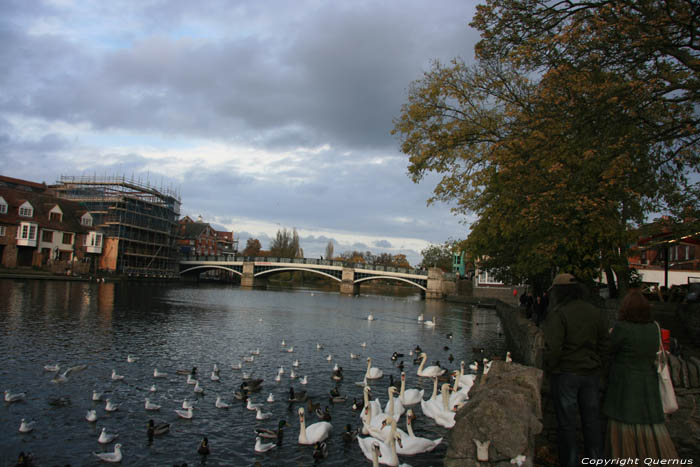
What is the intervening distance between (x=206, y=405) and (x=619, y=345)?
11.3 m

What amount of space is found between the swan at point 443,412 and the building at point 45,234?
65.7 meters

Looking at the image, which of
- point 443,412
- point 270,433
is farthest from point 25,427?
point 443,412

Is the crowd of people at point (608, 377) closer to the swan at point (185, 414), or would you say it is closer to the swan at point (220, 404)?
the swan at point (185, 414)

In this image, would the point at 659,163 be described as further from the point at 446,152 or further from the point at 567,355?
the point at 567,355

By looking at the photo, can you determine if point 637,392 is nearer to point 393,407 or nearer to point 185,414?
point 393,407

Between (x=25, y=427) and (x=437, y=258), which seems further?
(x=437, y=258)

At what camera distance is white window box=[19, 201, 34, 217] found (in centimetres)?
6631

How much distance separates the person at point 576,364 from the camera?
17.9 ft

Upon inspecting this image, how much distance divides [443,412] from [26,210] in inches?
2880

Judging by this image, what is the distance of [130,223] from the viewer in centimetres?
8638

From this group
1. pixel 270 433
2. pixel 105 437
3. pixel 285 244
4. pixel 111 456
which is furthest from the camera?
pixel 285 244

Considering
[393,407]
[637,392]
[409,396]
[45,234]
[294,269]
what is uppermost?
[45,234]

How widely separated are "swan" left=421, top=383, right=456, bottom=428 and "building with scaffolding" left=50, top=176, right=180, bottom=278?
76074mm

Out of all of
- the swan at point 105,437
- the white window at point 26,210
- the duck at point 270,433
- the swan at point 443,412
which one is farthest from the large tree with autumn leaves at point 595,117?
the white window at point 26,210
